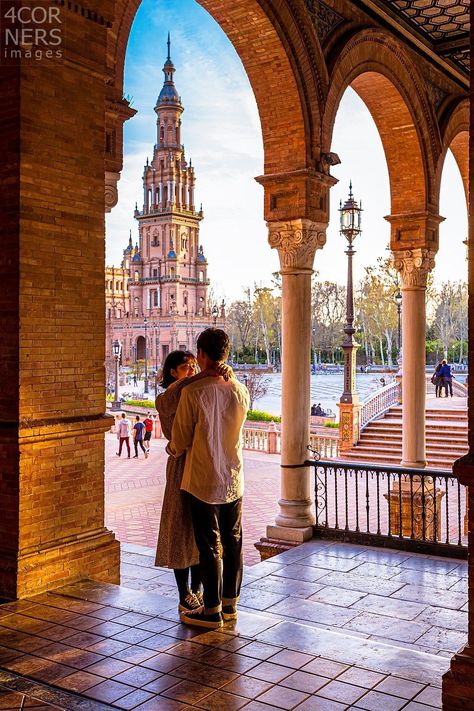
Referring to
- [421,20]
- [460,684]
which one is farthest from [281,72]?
[460,684]

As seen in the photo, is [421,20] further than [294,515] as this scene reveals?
Yes

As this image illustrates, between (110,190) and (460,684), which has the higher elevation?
(110,190)

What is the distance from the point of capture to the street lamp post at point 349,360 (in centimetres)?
1703

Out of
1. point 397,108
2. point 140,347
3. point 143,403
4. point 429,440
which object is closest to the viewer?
point 397,108

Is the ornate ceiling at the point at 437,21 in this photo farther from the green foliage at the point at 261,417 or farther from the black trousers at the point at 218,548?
the green foliage at the point at 261,417

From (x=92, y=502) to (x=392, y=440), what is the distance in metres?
14.8

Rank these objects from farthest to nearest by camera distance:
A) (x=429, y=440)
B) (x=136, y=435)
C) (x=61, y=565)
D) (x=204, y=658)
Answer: (x=136, y=435), (x=429, y=440), (x=61, y=565), (x=204, y=658)

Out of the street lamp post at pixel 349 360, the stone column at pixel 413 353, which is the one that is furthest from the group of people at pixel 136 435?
the stone column at pixel 413 353

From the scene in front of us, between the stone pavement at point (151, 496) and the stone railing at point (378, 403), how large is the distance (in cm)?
268

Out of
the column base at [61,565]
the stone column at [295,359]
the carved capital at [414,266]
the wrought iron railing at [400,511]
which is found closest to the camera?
the column base at [61,565]

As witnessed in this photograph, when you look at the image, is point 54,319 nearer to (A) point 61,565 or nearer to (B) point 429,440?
(A) point 61,565

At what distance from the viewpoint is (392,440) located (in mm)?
18953

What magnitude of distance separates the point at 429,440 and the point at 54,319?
14.6 m

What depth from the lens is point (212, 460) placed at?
3928mm
